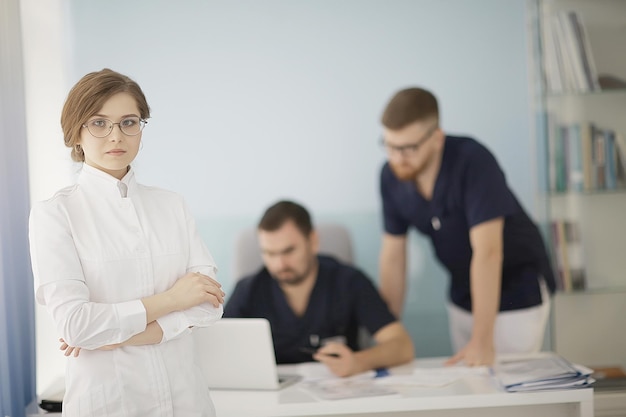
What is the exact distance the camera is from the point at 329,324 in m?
3.13

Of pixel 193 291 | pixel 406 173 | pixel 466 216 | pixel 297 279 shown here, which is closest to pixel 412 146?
pixel 406 173

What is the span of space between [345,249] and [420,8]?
1275 millimetres

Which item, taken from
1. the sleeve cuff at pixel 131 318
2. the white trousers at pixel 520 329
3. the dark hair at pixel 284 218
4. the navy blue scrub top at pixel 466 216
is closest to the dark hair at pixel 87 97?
the sleeve cuff at pixel 131 318

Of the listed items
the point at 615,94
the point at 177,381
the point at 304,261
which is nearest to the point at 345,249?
the point at 304,261

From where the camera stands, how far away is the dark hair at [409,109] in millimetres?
3131

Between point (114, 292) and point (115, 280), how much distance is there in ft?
0.09

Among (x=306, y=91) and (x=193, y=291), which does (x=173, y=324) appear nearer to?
(x=193, y=291)

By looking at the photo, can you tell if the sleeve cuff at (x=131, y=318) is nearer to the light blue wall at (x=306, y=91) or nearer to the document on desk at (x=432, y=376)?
the document on desk at (x=432, y=376)

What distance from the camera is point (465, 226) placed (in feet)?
10.7

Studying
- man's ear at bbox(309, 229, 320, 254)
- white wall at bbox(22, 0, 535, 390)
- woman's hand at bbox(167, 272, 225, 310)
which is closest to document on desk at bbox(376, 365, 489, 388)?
man's ear at bbox(309, 229, 320, 254)

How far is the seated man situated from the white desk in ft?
2.12

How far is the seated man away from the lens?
3.10 metres

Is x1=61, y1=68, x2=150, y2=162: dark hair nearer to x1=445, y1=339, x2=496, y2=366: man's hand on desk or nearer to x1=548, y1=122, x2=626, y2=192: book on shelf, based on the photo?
x1=445, y1=339, x2=496, y2=366: man's hand on desk

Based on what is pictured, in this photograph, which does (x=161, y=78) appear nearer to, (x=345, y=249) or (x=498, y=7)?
(x=345, y=249)
